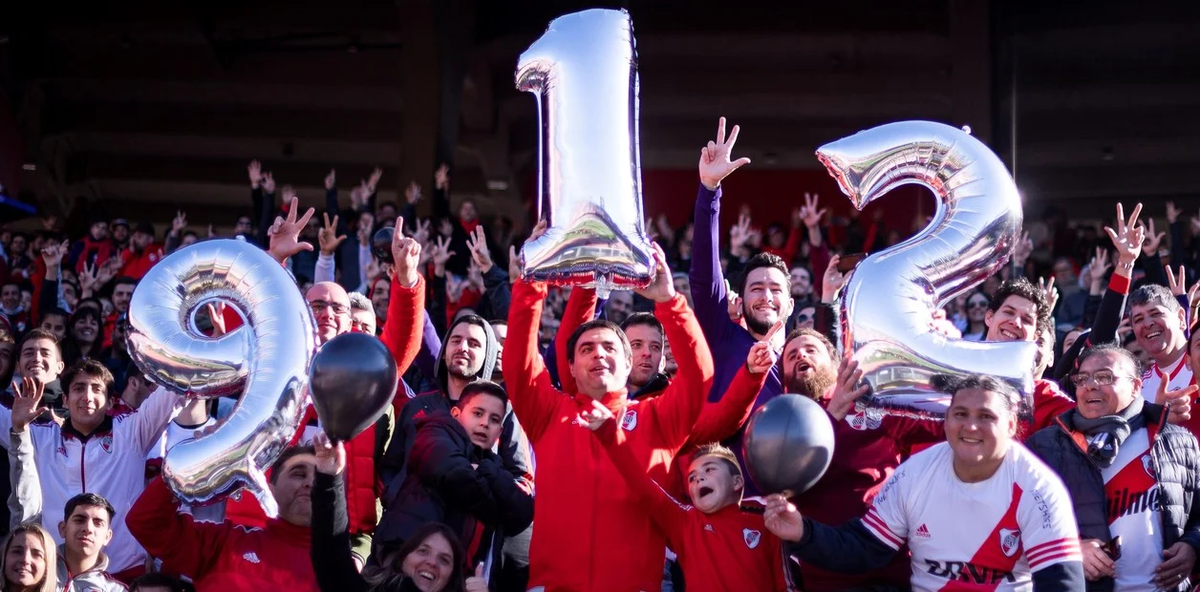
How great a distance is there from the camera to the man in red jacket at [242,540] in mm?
4328

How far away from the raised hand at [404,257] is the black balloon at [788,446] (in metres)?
1.80

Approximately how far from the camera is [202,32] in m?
15.7

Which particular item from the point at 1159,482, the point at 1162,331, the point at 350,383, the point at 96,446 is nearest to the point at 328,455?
the point at 350,383

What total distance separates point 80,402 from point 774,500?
322 centimetres

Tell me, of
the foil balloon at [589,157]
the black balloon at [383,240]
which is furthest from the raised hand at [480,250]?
the foil balloon at [589,157]

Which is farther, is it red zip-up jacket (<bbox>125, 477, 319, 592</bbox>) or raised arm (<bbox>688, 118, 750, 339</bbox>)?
raised arm (<bbox>688, 118, 750, 339</bbox>)

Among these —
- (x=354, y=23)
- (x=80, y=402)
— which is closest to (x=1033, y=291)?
(x=80, y=402)

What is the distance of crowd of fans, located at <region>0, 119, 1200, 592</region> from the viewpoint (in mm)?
3855

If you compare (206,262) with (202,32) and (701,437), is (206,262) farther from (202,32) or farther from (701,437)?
(202,32)

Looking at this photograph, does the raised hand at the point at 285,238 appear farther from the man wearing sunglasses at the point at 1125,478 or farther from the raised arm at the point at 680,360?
the man wearing sunglasses at the point at 1125,478

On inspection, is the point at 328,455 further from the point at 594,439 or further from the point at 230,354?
the point at 594,439

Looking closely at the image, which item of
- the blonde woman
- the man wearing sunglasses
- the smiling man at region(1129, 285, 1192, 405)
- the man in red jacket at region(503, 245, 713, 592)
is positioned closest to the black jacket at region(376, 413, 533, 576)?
the man in red jacket at region(503, 245, 713, 592)

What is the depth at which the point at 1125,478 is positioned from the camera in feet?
14.8

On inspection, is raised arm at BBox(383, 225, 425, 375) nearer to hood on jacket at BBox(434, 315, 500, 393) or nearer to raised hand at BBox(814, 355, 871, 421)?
hood on jacket at BBox(434, 315, 500, 393)
